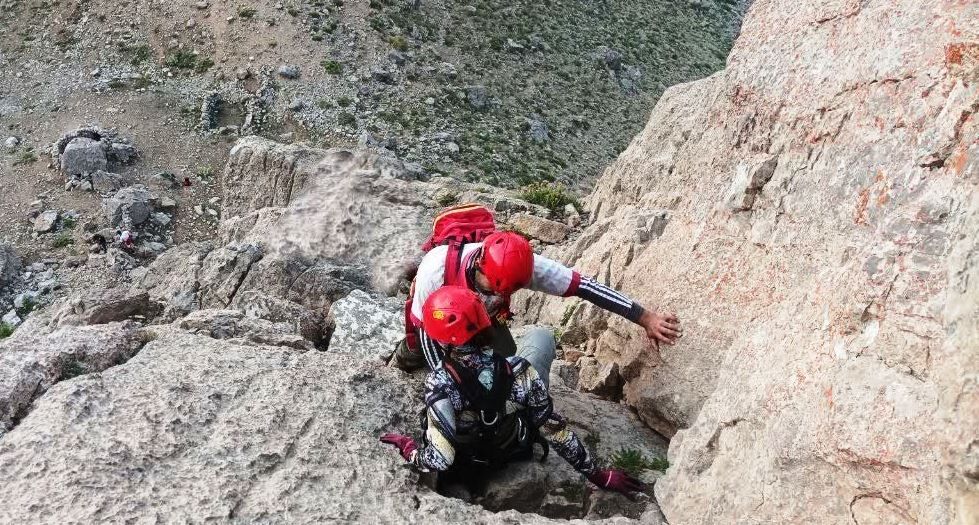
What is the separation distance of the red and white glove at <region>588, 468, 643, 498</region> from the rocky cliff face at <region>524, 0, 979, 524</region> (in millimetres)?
456

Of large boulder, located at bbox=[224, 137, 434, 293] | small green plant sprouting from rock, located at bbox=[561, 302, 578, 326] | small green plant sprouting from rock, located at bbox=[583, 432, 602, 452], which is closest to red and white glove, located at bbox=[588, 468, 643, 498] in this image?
small green plant sprouting from rock, located at bbox=[583, 432, 602, 452]

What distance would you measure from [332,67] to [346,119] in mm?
3768

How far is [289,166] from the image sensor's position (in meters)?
15.8

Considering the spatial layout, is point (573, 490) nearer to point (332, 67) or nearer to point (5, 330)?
point (5, 330)

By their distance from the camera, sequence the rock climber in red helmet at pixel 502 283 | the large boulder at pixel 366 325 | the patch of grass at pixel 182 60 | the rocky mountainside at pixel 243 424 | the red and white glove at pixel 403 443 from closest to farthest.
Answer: the rocky mountainside at pixel 243 424 → the red and white glove at pixel 403 443 → the rock climber in red helmet at pixel 502 283 → the large boulder at pixel 366 325 → the patch of grass at pixel 182 60

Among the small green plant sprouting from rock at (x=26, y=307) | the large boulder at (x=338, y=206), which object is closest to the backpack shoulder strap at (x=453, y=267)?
the large boulder at (x=338, y=206)

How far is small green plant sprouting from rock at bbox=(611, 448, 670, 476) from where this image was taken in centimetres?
759

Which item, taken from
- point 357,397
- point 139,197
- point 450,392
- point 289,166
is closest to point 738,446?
point 450,392

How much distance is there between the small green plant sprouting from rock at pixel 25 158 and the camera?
110 feet

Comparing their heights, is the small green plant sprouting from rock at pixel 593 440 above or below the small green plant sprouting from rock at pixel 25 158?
above

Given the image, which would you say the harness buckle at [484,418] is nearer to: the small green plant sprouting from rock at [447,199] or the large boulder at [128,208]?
the small green plant sprouting from rock at [447,199]

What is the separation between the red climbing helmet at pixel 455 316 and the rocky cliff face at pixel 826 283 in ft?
6.96

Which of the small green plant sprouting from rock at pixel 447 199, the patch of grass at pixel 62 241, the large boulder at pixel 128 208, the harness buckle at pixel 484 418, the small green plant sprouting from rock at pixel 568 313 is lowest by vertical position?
the patch of grass at pixel 62 241

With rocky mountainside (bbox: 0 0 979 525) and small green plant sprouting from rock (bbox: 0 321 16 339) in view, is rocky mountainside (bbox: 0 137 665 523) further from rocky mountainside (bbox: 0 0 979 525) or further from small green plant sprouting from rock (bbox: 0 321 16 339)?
small green plant sprouting from rock (bbox: 0 321 16 339)
